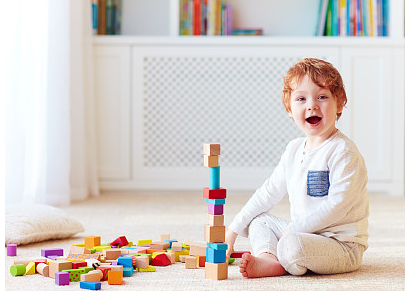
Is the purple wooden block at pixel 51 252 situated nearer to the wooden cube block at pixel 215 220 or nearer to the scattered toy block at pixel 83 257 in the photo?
the scattered toy block at pixel 83 257

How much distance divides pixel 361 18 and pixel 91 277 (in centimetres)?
222

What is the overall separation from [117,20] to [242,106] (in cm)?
77

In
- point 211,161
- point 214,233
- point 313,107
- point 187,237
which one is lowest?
point 187,237

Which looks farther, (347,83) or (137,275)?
(347,83)

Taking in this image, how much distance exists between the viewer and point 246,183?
113 inches

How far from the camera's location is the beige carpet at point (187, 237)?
3.71 ft

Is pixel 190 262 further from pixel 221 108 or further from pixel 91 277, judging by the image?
pixel 221 108

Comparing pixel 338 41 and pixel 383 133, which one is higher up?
pixel 338 41

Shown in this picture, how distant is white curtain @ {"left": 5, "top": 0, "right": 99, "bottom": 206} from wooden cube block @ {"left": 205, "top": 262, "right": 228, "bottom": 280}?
3.81 ft

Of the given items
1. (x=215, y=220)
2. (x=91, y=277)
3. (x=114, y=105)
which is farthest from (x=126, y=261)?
(x=114, y=105)

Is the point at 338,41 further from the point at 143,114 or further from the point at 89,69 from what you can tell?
the point at 89,69

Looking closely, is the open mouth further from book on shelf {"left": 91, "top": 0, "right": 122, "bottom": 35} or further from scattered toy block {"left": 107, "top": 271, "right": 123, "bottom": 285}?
book on shelf {"left": 91, "top": 0, "right": 122, "bottom": 35}

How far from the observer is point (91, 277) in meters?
1.13

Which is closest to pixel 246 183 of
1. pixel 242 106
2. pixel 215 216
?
pixel 242 106
